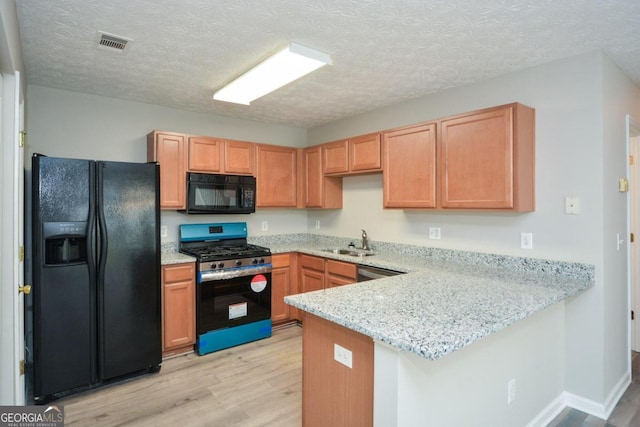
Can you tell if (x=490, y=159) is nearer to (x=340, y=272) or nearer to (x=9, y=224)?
(x=340, y=272)

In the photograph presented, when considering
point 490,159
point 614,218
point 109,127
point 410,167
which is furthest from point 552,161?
point 109,127

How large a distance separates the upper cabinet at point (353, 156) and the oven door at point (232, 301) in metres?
1.41

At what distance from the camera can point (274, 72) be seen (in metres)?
2.55

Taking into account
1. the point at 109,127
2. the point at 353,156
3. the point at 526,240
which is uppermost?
the point at 109,127

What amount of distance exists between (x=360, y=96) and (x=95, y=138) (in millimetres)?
2608

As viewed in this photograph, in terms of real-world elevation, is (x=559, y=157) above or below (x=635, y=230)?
above

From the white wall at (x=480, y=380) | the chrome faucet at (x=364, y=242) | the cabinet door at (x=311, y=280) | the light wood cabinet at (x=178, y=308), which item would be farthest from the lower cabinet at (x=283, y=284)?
the white wall at (x=480, y=380)

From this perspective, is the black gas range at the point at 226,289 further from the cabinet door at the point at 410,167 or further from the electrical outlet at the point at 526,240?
the electrical outlet at the point at 526,240

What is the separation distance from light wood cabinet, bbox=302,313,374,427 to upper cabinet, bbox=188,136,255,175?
2363 millimetres

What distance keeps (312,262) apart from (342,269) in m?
0.51

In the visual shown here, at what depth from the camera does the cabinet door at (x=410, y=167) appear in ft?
9.71

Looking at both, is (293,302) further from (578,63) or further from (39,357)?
(578,63)

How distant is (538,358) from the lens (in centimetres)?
217

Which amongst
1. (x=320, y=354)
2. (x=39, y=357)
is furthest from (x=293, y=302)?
(x=39, y=357)
